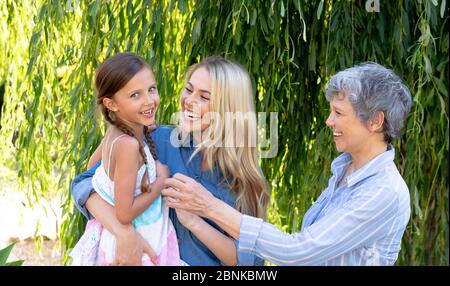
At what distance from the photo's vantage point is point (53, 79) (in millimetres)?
3551

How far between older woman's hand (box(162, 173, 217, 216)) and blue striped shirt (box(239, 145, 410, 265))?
0.10m

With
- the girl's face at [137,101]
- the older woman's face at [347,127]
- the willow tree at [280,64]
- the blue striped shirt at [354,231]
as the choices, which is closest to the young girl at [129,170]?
the girl's face at [137,101]

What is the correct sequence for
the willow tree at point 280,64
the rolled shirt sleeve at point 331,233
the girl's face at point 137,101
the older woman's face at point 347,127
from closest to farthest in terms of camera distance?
the rolled shirt sleeve at point 331,233 < the older woman's face at point 347,127 < the girl's face at point 137,101 < the willow tree at point 280,64

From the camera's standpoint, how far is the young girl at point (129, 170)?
216 cm

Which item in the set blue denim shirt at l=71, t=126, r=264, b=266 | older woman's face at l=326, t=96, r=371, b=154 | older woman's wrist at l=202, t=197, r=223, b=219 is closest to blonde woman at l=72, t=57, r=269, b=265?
blue denim shirt at l=71, t=126, r=264, b=266

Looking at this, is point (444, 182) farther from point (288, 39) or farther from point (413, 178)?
point (288, 39)

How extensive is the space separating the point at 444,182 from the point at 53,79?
5.43 ft

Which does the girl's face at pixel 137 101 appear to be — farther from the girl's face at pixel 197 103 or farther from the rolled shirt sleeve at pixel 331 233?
the rolled shirt sleeve at pixel 331 233

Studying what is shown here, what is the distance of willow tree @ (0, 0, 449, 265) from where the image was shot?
308cm

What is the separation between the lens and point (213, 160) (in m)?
2.23

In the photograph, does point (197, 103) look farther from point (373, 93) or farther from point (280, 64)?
point (280, 64)

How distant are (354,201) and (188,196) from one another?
392 mm
